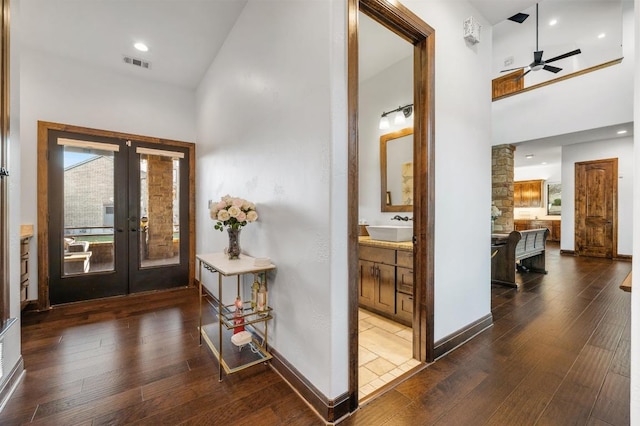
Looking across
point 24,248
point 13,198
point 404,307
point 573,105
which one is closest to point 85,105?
point 24,248

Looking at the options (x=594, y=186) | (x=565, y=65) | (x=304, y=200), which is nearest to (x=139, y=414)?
(x=304, y=200)

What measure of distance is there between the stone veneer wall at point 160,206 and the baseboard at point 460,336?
12.3 feet

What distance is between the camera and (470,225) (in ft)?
8.25

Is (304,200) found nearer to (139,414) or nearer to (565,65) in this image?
(139,414)

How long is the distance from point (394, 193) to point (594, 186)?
6747mm

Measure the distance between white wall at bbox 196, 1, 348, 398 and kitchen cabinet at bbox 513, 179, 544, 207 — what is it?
36.9 ft

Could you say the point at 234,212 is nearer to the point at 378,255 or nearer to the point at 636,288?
the point at 378,255

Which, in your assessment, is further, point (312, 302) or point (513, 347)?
point (513, 347)

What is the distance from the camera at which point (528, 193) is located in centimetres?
1095

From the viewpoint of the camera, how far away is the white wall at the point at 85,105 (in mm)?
3229

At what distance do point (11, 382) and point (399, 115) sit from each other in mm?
4104

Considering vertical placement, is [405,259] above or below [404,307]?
above

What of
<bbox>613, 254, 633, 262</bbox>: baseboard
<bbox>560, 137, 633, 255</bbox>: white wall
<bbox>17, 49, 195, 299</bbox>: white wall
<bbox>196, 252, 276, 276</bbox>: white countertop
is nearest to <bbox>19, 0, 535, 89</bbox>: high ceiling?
<bbox>17, 49, 195, 299</bbox>: white wall

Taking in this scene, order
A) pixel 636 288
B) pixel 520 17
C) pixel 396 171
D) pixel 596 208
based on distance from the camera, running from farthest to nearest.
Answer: pixel 596 208 < pixel 520 17 < pixel 396 171 < pixel 636 288
